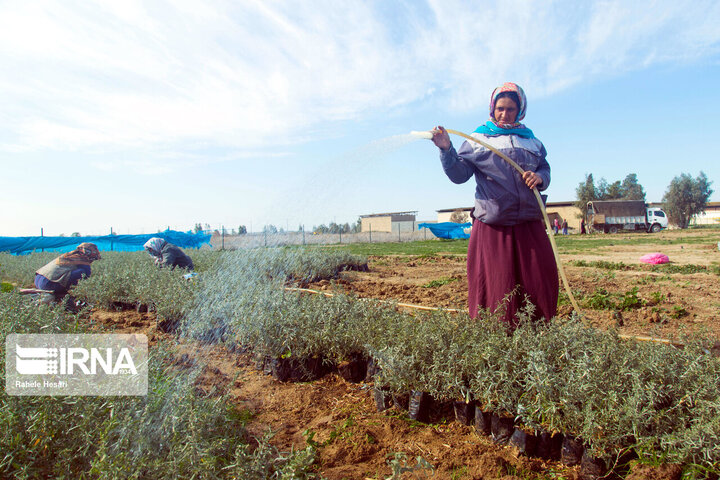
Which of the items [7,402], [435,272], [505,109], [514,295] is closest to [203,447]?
[7,402]

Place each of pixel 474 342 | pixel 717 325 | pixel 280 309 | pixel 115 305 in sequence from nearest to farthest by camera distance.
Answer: pixel 474 342
pixel 280 309
pixel 717 325
pixel 115 305

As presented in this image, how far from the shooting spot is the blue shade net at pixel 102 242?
1862 cm

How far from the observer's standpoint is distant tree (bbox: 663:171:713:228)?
4497 centimetres

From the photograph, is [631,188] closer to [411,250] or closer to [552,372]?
[411,250]

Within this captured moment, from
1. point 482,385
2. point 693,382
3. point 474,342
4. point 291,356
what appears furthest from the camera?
point 291,356

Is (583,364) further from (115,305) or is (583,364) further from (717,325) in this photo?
(115,305)

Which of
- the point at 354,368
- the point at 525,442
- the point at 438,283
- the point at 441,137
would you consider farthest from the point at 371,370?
the point at 438,283

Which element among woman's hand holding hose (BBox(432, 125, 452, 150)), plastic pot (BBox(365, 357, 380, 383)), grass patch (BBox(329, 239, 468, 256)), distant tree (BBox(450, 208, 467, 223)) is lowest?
plastic pot (BBox(365, 357, 380, 383))

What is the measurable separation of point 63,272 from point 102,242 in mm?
16504

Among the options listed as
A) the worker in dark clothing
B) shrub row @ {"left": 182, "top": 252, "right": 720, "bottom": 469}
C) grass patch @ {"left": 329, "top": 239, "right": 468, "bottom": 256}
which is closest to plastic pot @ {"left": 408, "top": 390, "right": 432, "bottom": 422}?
shrub row @ {"left": 182, "top": 252, "right": 720, "bottom": 469}

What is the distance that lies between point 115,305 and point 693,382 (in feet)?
21.7

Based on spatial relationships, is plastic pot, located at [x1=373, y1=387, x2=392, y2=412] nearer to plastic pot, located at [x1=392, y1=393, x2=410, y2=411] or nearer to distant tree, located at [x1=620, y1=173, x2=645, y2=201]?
plastic pot, located at [x1=392, y1=393, x2=410, y2=411]

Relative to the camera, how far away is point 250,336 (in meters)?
3.50

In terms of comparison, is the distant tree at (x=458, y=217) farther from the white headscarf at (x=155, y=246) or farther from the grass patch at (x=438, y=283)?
the white headscarf at (x=155, y=246)
